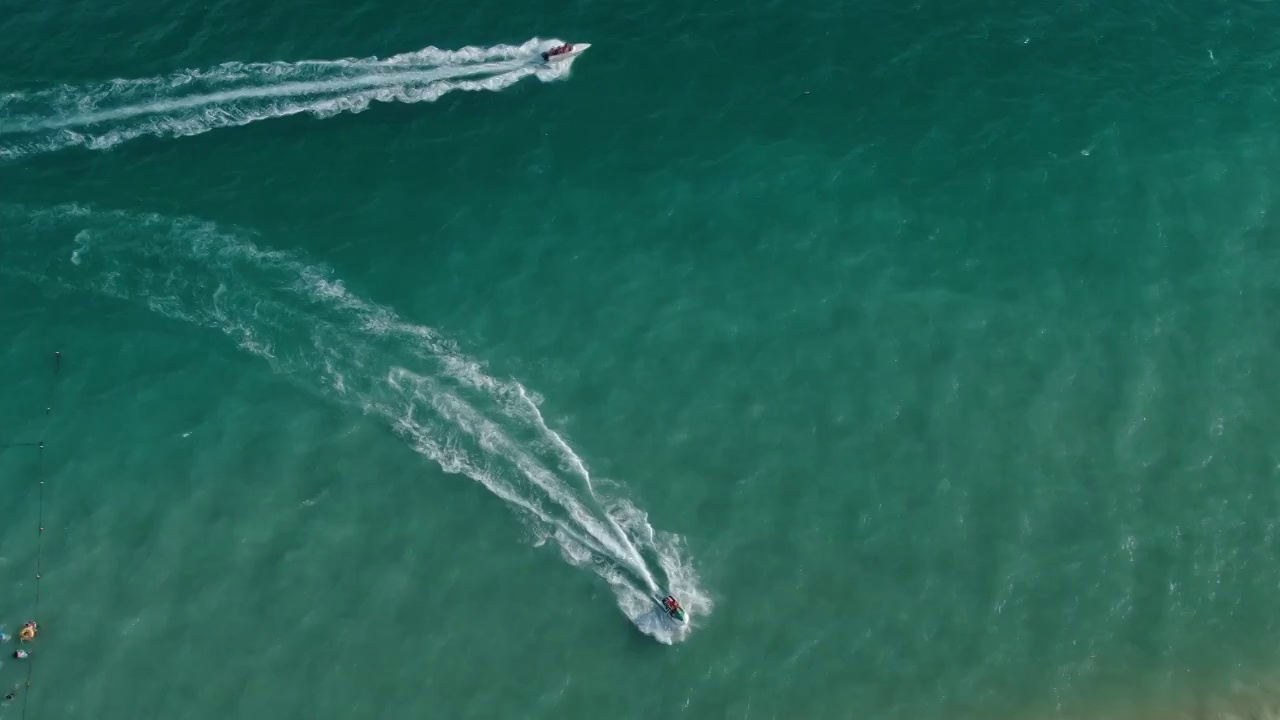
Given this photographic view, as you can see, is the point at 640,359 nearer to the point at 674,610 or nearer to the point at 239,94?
the point at 674,610

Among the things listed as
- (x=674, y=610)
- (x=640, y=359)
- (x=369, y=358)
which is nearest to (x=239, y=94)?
(x=369, y=358)

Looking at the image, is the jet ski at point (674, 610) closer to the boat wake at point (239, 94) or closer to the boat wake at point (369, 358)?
the boat wake at point (369, 358)

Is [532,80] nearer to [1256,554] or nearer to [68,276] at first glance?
[68,276]

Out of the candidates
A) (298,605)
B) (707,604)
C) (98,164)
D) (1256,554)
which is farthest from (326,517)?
(1256,554)

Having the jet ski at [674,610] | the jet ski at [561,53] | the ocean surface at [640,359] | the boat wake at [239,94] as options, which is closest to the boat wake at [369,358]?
the ocean surface at [640,359]

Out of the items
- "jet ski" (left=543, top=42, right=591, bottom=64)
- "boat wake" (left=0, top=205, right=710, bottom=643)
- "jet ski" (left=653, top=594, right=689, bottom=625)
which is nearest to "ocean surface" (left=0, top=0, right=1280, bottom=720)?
"boat wake" (left=0, top=205, right=710, bottom=643)
